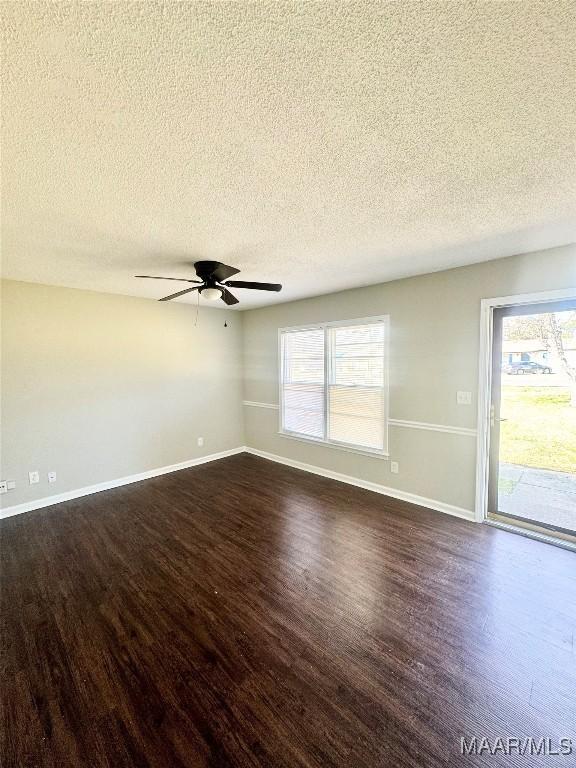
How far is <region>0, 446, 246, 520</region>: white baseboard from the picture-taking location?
3434mm

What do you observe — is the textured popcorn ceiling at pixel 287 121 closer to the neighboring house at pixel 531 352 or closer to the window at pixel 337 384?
the neighboring house at pixel 531 352

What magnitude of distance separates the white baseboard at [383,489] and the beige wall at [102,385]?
1362 mm

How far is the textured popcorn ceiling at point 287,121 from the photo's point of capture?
0.87 meters

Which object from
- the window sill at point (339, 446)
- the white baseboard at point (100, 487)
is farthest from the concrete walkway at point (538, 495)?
the white baseboard at point (100, 487)

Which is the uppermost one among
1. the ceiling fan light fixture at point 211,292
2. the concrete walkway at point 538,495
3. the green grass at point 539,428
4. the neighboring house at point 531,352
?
the ceiling fan light fixture at point 211,292

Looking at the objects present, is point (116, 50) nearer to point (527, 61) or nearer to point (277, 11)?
point (277, 11)

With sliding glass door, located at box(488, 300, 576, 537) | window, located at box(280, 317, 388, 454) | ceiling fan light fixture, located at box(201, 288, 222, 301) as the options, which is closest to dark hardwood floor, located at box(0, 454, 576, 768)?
sliding glass door, located at box(488, 300, 576, 537)

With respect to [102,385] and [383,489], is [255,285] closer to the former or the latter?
[102,385]

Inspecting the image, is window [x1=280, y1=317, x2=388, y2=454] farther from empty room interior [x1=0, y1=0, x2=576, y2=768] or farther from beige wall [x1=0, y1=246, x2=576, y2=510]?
beige wall [x1=0, y1=246, x2=576, y2=510]

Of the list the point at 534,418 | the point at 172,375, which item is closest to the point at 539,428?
the point at 534,418

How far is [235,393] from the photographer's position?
5.62 m

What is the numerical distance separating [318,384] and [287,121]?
11.5 feet

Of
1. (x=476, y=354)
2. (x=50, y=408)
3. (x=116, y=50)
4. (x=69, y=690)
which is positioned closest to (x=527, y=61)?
(x=116, y=50)

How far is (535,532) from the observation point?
2.85 meters
